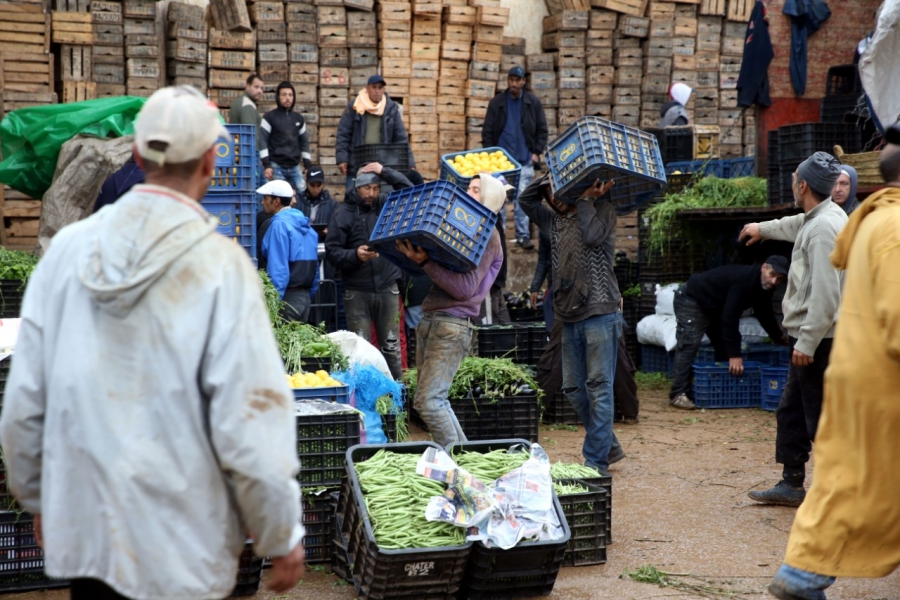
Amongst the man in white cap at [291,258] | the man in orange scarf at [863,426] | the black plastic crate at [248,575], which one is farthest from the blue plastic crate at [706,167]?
the man in orange scarf at [863,426]

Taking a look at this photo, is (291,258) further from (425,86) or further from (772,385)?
(425,86)

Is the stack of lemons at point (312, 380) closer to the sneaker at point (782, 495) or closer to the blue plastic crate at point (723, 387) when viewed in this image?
the sneaker at point (782, 495)

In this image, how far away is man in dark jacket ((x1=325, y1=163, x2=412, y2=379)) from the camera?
9375 millimetres

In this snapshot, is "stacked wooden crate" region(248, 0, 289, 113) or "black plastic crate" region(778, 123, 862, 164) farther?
"stacked wooden crate" region(248, 0, 289, 113)

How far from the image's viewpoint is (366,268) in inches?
369

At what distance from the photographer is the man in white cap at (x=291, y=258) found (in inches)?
357

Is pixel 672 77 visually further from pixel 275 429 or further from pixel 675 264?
pixel 275 429

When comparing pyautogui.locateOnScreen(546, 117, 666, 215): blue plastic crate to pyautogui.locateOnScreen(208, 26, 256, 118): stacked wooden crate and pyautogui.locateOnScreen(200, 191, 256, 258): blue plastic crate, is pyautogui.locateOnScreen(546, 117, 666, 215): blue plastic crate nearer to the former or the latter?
pyautogui.locateOnScreen(200, 191, 256, 258): blue plastic crate

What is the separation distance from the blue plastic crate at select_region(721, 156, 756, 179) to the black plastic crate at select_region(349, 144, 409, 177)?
4.38m

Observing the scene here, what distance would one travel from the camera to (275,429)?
8.17ft

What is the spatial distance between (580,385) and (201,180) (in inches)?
182

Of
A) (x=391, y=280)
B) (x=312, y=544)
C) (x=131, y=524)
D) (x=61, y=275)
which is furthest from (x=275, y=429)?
(x=391, y=280)

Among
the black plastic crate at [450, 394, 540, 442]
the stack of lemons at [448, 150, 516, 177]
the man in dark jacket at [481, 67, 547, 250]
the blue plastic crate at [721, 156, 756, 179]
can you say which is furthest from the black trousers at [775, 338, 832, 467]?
the man in dark jacket at [481, 67, 547, 250]

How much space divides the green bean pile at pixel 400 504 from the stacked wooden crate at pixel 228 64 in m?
10.3
